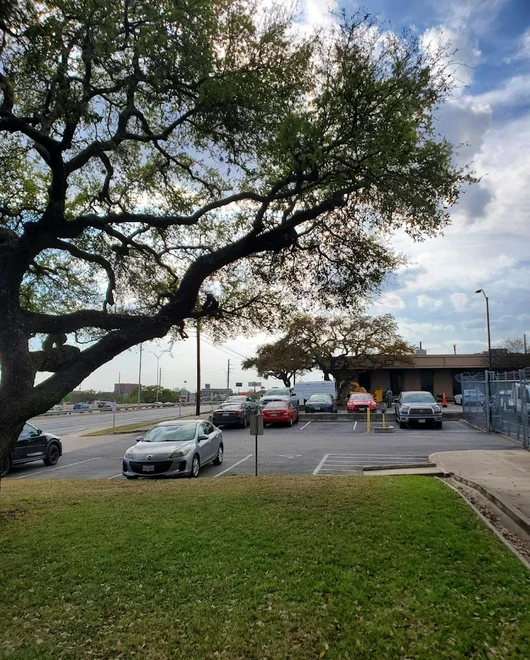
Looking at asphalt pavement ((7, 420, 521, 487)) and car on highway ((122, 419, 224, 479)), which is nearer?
car on highway ((122, 419, 224, 479))

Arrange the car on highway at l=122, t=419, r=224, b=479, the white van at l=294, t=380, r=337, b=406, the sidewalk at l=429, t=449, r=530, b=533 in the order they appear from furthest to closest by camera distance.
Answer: the white van at l=294, t=380, r=337, b=406
the car on highway at l=122, t=419, r=224, b=479
the sidewalk at l=429, t=449, r=530, b=533

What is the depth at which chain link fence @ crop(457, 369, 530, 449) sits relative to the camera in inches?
604

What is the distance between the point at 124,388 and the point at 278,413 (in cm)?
10843

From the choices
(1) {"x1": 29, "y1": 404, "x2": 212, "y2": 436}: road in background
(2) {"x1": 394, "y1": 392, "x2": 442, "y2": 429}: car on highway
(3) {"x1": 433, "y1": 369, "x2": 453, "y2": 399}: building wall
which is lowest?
(1) {"x1": 29, "y1": 404, "x2": 212, "y2": 436}: road in background

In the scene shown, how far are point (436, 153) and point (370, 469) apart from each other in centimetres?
768

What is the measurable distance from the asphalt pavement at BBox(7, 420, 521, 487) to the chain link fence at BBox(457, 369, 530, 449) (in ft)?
2.00

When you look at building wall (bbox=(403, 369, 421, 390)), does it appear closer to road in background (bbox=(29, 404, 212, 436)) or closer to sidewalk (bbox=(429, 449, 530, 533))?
road in background (bbox=(29, 404, 212, 436))

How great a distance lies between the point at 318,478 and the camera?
1045 cm

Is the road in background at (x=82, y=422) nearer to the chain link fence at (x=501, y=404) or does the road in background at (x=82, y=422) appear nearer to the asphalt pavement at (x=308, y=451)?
the asphalt pavement at (x=308, y=451)

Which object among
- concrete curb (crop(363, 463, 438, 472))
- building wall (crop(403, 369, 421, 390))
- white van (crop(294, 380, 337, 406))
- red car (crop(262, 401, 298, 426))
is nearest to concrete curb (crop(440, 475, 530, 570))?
concrete curb (crop(363, 463, 438, 472))

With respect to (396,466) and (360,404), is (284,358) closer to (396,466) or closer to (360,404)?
(360,404)

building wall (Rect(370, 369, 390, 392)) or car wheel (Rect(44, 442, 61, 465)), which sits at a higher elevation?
building wall (Rect(370, 369, 390, 392))

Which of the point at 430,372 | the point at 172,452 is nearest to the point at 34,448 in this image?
the point at 172,452

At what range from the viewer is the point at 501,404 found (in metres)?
19.3
